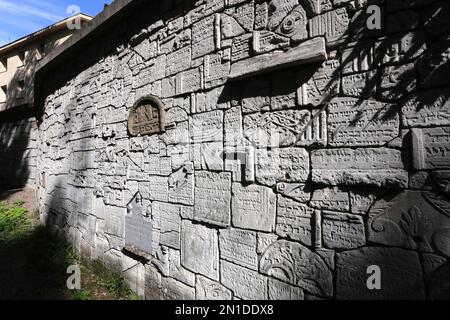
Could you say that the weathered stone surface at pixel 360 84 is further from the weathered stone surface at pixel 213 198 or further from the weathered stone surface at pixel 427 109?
the weathered stone surface at pixel 213 198

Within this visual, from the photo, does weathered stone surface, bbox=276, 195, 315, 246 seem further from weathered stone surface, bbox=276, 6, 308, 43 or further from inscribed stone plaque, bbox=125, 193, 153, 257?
inscribed stone plaque, bbox=125, 193, 153, 257

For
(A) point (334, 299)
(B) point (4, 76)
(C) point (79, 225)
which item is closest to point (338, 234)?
(A) point (334, 299)

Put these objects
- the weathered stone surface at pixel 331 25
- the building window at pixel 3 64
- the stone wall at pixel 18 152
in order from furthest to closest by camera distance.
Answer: the building window at pixel 3 64
the stone wall at pixel 18 152
the weathered stone surface at pixel 331 25

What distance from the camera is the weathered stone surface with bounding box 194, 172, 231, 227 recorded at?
263 centimetres

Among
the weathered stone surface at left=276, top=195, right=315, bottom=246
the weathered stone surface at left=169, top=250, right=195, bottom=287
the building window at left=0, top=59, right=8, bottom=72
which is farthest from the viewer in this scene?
the building window at left=0, top=59, right=8, bottom=72

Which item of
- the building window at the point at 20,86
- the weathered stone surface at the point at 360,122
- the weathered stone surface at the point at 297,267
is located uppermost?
the building window at the point at 20,86

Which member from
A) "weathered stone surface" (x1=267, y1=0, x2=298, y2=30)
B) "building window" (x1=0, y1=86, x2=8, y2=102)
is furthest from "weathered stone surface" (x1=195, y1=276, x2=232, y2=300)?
"building window" (x1=0, y1=86, x2=8, y2=102)

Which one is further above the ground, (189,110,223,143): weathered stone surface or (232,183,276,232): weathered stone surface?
(189,110,223,143): weathered stone surface

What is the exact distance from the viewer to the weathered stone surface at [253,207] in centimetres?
234

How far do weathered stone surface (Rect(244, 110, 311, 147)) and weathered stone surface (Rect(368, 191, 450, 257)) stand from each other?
761 millimetres

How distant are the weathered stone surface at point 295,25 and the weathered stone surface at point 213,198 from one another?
1.28m

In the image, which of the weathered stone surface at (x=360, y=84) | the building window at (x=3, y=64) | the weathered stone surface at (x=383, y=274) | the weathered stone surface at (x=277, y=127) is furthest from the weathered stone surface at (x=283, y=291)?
the building window at (x=3, y=64)

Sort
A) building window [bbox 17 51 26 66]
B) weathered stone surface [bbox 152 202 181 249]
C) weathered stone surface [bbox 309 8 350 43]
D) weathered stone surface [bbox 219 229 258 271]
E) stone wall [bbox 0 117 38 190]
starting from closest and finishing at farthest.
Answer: weathered stone surface [bbox 309 8 350 43] < weathered stone surface [bbox 219 229 258 271] < weathered stone surface [bbox 152 202 181 249] < stone wall [bbox 0 117 38 190] < building window [bbox 17 51 26 66]
